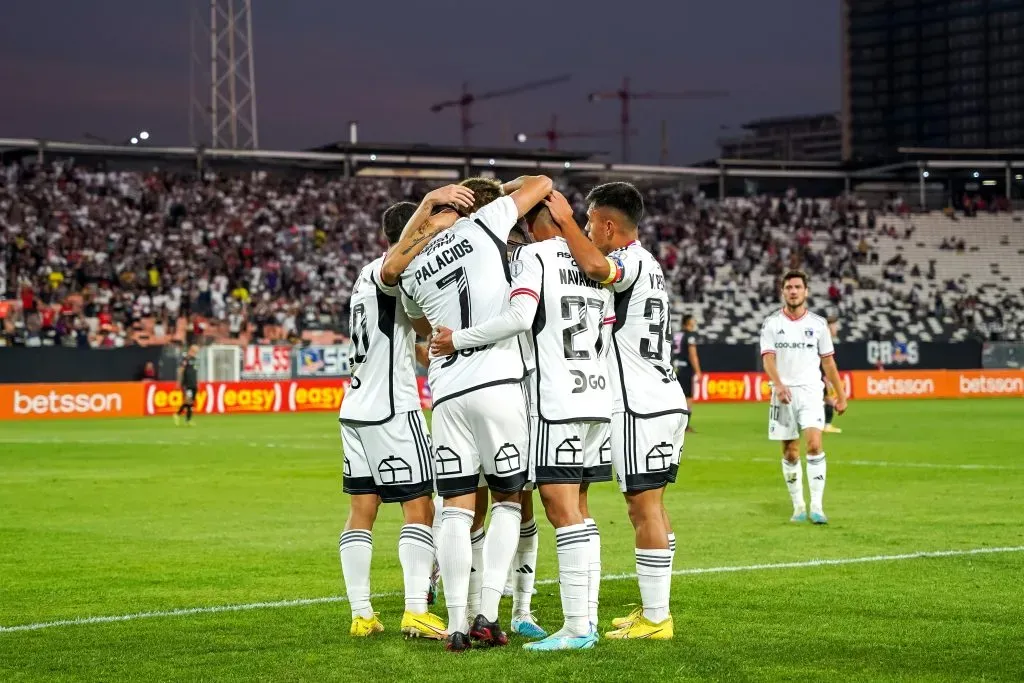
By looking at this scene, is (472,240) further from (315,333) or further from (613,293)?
(315,333)

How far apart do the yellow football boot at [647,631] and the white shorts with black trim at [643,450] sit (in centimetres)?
73

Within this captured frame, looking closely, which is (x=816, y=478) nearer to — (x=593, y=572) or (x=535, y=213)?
(x=593, y=572)

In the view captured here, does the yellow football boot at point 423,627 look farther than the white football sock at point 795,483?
No

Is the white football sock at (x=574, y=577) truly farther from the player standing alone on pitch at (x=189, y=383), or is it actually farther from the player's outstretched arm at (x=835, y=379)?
the player standing alone on pitch at (x=189, y=383)

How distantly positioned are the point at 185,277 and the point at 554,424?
136 feet

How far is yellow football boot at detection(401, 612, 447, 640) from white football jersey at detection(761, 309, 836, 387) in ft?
24.1

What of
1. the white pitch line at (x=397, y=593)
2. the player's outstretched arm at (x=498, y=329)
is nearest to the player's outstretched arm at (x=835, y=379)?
the white pitch line at (x=397, y=593)

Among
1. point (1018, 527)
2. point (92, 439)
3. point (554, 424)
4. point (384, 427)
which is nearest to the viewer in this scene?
point (554, 424)

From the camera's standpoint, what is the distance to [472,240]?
7477 mm

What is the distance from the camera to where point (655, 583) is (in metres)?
7.62

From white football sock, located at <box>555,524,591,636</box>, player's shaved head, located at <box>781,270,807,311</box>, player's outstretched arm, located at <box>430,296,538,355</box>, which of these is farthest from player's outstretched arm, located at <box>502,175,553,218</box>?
player's shaved head, located at <box>781,270,807,311</box>

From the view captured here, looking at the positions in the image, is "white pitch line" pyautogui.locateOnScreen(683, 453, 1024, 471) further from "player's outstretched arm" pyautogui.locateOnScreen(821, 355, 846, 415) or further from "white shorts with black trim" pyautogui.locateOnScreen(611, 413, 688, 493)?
"white shorts with black trim" pyautogui.locateOnScreen(611, 413, 688, 493)

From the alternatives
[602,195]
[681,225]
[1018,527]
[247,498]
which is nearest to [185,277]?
[681,225]

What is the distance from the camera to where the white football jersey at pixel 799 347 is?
14.3 m
